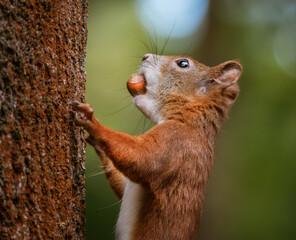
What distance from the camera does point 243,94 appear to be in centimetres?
720

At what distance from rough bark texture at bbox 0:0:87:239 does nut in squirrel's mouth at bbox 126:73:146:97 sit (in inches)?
23.9

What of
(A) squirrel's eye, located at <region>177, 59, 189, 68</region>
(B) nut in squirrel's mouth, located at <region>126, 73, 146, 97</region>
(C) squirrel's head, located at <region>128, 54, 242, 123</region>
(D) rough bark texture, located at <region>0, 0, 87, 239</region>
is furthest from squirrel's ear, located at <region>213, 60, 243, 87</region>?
(D) rough bark texture, located at <region>0, 0, 87, 239</region>

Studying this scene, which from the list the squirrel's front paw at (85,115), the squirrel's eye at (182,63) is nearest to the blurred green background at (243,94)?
the squirrel's eye at (182,63)

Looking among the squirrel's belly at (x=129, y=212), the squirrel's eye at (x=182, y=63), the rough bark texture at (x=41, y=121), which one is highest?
the squirrel's eye at (x=182, y=63)

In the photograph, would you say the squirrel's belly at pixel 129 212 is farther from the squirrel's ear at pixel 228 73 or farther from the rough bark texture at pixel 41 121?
the squirrel's ear at pixel 228 73

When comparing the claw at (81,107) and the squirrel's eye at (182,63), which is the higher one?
the squirrel's eye at (182,63)

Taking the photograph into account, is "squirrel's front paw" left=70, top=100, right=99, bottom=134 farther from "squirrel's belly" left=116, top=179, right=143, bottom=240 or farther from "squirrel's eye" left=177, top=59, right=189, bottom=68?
"squirrel's eye" left=177, top=59, right=189, bottom=68

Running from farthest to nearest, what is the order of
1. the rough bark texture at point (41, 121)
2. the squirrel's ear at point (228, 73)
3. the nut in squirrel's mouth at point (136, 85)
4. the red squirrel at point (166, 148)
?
1. the squirrel's ear at point (228, 73)
2. the nut in squirrel's mouth at point (136, 85)
3. the red squirrel at point (166, 148)
4. the rough bark texture at point (41, 121)

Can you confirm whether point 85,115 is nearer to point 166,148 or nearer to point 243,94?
point 166,148

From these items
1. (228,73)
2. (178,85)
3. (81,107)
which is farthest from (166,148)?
(228,73)

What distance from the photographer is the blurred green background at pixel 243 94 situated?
658 cm

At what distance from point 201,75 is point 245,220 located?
484 centimetres

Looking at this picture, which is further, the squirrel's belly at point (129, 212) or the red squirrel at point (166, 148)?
the squirrel's belly at point (129, 212)

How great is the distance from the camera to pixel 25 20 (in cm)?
153
